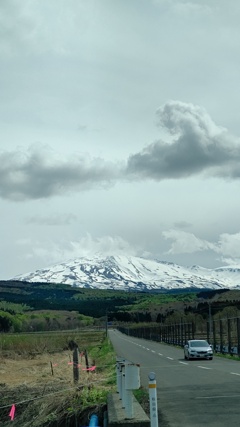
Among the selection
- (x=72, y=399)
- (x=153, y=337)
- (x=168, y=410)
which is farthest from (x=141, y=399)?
(x=153, y=337)

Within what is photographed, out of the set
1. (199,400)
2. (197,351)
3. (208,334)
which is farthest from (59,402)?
(208,334)

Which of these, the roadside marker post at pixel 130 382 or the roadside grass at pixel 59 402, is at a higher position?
the roadside marker post at pixel 130 382

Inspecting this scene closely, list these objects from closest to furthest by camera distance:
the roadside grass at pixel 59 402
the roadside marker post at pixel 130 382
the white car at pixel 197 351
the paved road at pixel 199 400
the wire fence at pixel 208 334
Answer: the roadside marker post at pixel 130 382 → the paved road at pixel 199 400 → the roadside grass at pixel 59 402 → the white car at pixel 197 351 → the wire fence at pixel 208 334

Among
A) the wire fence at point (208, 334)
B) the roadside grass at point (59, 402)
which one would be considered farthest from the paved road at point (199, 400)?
the wire fence at point (208, 334)

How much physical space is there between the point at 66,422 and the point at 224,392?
233 inches

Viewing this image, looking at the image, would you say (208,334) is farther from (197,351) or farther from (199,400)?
(199,400)

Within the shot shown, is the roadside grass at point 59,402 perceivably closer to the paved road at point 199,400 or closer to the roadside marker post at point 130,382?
the paved road at point 199,400

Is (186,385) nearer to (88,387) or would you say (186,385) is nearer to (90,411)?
(88,387)

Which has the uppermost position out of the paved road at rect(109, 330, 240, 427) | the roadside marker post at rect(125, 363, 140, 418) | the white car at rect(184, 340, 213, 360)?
the roadside marker post at rect(125, 363, 140, 418)

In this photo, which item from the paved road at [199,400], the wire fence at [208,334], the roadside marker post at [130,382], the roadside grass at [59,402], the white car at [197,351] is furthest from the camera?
the wire fence at [208,334]

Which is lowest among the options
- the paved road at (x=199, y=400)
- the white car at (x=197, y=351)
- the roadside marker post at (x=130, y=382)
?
the paved road at (x=199, y=400)

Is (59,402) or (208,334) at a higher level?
(208,334)

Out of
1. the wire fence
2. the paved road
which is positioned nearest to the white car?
the wire fence

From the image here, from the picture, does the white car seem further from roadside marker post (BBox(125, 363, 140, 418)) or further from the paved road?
roadside marker post (BBox(125, 363, 140, 418))
